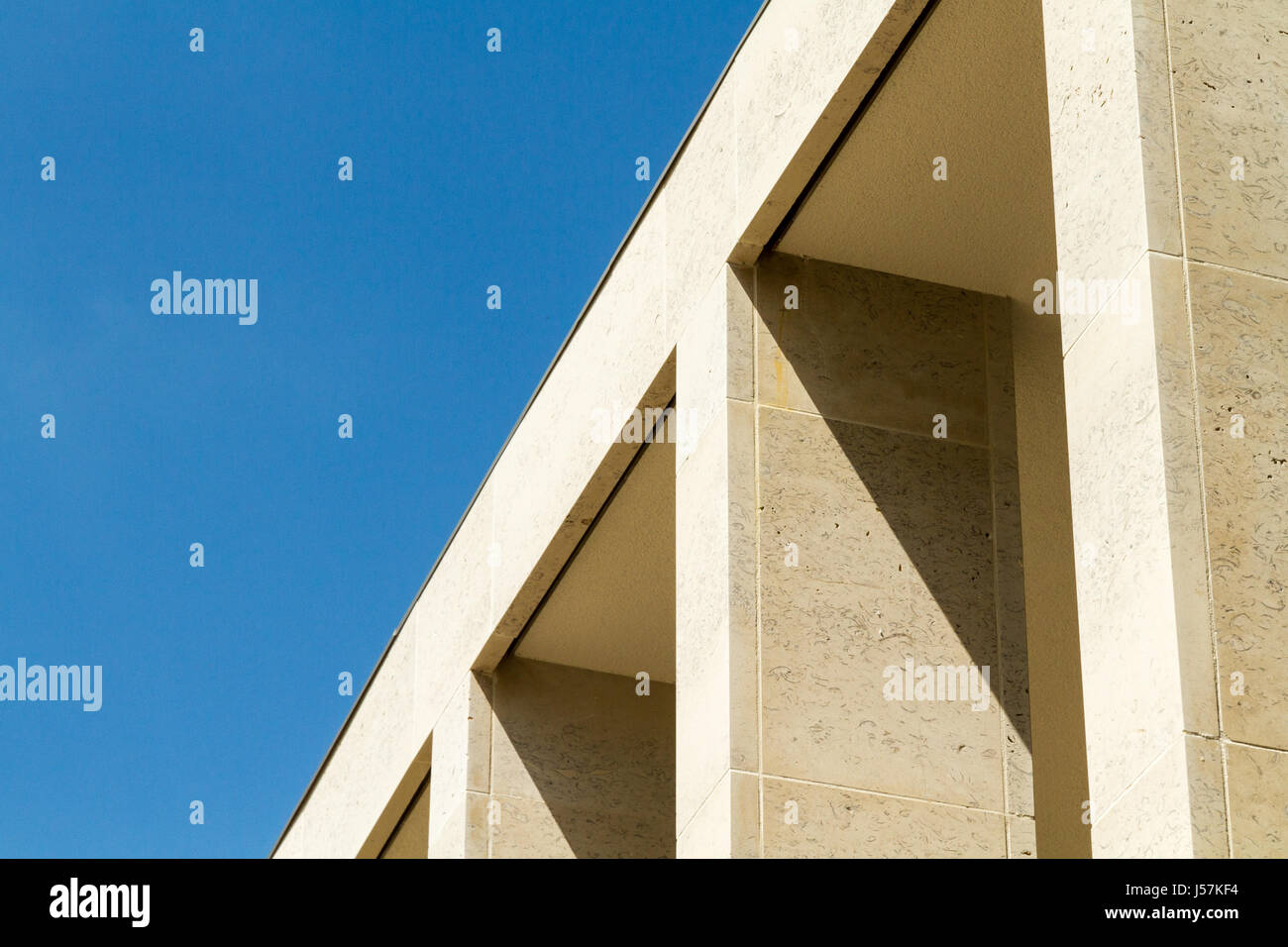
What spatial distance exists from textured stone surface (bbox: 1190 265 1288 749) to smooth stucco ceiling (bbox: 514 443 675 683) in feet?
18.6

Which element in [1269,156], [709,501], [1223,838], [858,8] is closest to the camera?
[1223,838]

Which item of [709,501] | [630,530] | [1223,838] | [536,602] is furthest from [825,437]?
[1223,838]

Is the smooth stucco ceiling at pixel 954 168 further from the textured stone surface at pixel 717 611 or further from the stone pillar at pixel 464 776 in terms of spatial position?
the stone pillar at pixel 464 776

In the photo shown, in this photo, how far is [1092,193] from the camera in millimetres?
6793

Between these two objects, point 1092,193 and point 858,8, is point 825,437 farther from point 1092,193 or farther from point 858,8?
point 1092,193

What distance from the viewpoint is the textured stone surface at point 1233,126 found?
254 inches

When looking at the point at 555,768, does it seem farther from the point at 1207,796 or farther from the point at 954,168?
the point at 1207,796

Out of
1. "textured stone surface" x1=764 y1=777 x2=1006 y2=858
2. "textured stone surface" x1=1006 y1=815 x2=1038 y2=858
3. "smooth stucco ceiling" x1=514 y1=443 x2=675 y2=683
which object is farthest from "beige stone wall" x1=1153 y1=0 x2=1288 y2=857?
"smooth stucco ceiling" x1=514 y1=443 x2=675 y2=683

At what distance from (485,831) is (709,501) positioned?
403 cm

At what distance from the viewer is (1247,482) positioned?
239 inches

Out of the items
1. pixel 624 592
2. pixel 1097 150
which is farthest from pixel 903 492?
pixel 1097 150

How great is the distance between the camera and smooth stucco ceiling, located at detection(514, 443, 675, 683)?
12.2 m

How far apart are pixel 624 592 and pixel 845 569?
3217 mm
